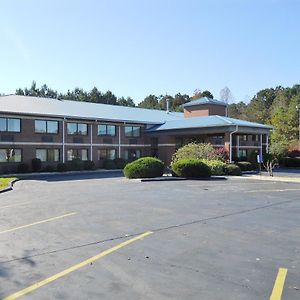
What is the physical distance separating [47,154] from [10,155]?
3719 mm

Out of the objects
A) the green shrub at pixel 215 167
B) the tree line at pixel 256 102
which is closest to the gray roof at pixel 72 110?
the green shrub at pixel 215 167

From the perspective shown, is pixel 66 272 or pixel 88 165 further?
pixel 88 165

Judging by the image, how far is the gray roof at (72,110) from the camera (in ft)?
123

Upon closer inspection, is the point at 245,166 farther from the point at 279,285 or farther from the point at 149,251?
the point at 279,285

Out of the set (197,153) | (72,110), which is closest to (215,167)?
(197,153)

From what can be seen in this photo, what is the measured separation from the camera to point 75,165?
39.5 meters

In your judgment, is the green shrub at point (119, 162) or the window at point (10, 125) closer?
the window at point (10, 125)

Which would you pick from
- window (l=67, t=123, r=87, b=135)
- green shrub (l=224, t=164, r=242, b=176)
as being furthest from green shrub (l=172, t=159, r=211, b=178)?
window (l=67, t=123, r=87, b=135)

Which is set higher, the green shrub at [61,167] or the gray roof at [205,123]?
the gray roof at [205,123]

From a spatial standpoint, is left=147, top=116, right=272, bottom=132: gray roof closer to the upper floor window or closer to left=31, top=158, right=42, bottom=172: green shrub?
the upper floor window

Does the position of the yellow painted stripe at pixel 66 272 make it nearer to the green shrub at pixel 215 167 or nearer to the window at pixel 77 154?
the green shrub at pixel 215 167

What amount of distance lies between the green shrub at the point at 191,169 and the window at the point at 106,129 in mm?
17568

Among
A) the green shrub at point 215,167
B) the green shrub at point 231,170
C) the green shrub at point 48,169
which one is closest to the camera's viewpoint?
the green shrub at point 215,167

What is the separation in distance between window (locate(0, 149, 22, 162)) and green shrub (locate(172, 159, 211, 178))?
1625 centimetres
